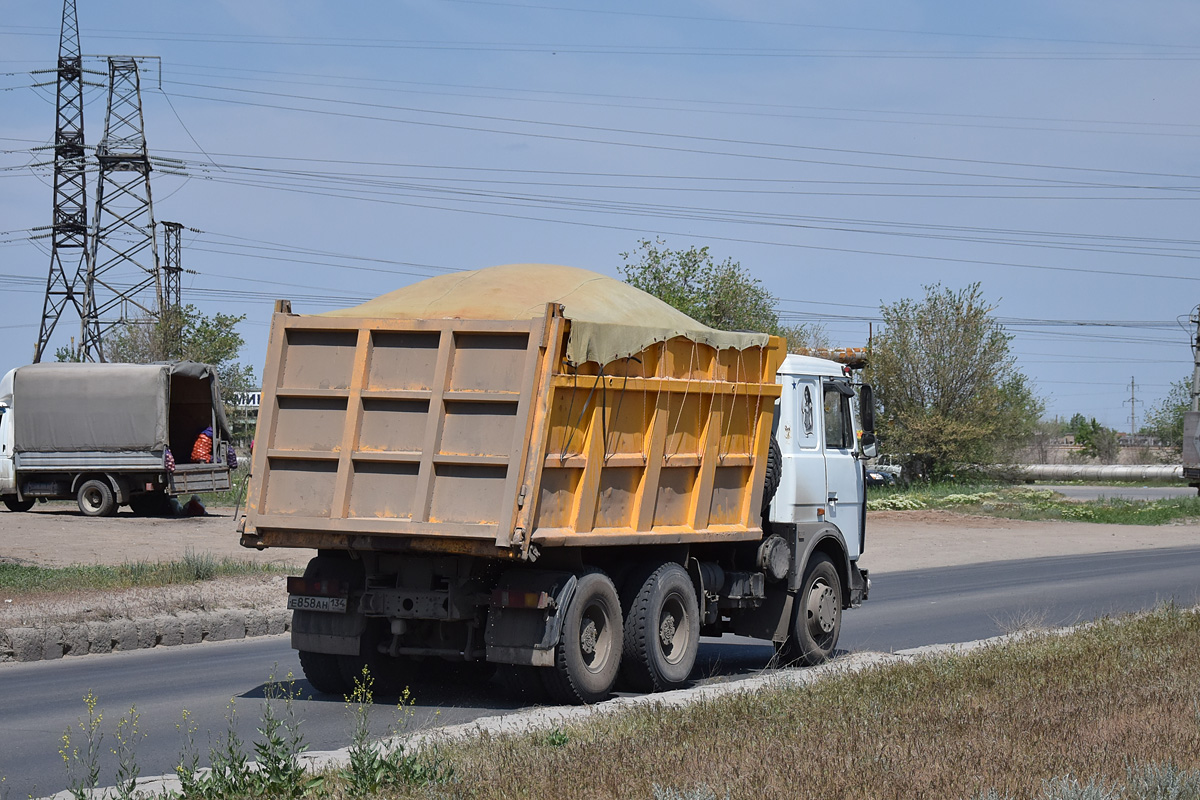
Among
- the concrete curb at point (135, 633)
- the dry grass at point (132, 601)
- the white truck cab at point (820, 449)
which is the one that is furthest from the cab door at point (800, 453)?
the dry grass at point (132, 601)

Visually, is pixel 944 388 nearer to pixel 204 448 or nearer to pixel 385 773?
pixel 204 448

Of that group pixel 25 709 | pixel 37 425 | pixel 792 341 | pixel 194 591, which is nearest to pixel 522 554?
pixel 25 709

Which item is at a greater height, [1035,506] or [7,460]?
[1035,506]

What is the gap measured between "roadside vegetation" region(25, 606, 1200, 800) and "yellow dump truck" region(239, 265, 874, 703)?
95 cm

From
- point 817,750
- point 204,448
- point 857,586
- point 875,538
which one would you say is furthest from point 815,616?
point 204,448

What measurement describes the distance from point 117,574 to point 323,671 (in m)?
8.43

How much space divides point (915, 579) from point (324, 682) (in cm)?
1454

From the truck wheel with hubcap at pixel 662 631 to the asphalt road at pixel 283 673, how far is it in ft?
3.06

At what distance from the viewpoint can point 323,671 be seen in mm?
10156

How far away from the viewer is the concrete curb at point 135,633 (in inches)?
507

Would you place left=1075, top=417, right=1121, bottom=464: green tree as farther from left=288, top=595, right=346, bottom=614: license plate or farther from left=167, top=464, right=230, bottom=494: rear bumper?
left=288, top=595, right=346, bottom=614: license plate

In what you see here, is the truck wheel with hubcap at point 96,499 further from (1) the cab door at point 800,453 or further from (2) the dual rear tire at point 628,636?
(2) the dual rear tire at point 628,636

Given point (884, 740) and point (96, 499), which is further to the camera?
point (96, 499)

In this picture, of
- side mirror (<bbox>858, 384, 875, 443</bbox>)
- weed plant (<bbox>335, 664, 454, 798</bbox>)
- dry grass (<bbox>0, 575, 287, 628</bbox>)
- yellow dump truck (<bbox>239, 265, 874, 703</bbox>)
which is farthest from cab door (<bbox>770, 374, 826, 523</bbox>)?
dry grass (<bbox>0, 575, 287, 628</bbox>)
